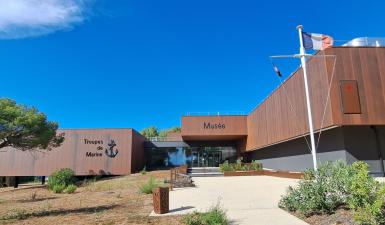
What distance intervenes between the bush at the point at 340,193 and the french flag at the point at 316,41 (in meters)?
6.71

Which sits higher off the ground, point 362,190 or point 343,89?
point 343,89

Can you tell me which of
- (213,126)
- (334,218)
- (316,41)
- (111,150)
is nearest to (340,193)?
(334,218)

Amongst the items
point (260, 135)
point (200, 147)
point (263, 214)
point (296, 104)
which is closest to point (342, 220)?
point (263, 214)

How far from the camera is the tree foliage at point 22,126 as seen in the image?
10.9 metres

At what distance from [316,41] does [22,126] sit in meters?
12.6

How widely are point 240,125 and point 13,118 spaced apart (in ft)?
93.1

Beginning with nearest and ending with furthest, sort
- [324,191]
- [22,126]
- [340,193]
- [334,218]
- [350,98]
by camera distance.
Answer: [334,218], [340,193], [324,191], [22,126], [350,98]

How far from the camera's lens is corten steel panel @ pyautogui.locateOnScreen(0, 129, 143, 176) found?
3416 cm

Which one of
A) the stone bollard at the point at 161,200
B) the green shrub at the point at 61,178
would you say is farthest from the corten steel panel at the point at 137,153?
the stone bollard at the point at 161,200

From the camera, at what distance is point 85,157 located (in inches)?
1355

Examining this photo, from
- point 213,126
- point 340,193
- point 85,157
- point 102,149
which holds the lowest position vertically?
point 340,193

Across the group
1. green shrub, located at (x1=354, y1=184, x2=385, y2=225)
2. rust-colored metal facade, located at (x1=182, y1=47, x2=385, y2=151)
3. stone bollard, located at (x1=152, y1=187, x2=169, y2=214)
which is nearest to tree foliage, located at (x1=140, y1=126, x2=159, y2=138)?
rust-colored metal facade, located at (x1=182, y1=47, x2=385, y2=151)

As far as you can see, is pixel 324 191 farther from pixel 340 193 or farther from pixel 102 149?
pixel 102 149

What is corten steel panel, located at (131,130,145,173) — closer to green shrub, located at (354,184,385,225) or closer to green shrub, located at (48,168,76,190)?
green shrub, located at (48,168,76,190)
